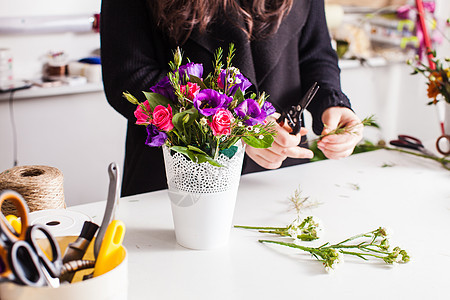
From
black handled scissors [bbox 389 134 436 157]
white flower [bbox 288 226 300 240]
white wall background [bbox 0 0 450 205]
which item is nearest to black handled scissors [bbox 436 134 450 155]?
black handled scissors [bbox 389 134 436 157]

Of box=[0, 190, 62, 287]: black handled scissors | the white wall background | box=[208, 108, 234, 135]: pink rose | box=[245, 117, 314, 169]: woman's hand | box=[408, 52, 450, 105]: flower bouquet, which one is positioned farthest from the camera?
the white wall background

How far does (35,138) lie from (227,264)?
1370 millimetres

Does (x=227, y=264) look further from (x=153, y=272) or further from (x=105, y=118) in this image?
(x=105, y=118)

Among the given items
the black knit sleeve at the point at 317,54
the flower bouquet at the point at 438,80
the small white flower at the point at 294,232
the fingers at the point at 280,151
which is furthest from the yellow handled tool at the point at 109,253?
the flower bouquet at the point at 438,80

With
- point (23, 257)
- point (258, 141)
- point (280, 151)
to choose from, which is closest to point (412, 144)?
point (280, 151)

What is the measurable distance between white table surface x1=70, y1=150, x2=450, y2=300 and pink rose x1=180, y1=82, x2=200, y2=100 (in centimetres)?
25

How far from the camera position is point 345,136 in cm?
104

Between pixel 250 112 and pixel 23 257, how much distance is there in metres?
0.34

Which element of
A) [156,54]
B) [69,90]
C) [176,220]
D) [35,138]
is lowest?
[35,138]

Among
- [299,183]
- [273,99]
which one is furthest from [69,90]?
[299,183]

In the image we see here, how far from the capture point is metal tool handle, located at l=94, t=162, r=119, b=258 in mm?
531

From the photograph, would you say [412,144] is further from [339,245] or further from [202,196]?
[202,196]

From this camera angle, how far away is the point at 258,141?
0.73 m

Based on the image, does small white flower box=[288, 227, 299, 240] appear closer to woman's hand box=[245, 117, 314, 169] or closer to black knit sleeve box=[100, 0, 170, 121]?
woman's hand box=[245, 117, 314, 169]
